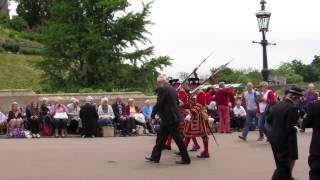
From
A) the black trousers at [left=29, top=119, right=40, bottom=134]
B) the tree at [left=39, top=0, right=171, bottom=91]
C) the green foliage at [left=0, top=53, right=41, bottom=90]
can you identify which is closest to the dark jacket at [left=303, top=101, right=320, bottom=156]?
the black trousers at [left=29, top=119, right=40, bottom=134]

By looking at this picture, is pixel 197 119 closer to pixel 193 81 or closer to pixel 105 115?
pixel 193 81

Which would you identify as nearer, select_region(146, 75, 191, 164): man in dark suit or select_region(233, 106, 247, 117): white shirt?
select_region(146, 75, 191, 164): man in dark suit

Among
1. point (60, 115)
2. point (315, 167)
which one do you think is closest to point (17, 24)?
point (60, 115)

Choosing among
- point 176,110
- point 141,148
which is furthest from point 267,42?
point 176,110

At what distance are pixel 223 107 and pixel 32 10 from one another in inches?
2221

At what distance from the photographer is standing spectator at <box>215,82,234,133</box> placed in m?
21.1

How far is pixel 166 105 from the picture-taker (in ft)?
43.0

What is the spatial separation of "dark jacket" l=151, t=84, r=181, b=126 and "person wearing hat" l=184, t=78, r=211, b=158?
3.01 ft

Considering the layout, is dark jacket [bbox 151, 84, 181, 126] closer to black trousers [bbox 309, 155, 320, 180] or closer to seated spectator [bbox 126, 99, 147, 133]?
black trousers [bbox 309, 155, 320, 180]

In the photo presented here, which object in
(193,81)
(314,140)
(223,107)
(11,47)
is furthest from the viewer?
(11,47)

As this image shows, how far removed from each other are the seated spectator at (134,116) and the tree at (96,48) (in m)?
9.44

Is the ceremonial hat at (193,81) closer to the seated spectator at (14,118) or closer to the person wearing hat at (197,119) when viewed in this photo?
the person wearing hat at (197,119)

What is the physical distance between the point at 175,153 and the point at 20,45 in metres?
40.7

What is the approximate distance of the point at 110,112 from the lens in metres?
21.3
